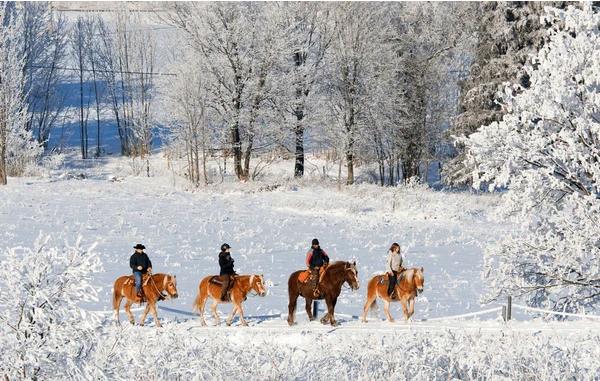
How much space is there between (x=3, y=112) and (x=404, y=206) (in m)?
22.4

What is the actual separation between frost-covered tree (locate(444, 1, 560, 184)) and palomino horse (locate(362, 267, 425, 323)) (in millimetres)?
23895

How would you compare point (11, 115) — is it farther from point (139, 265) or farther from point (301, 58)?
point (139, 265)

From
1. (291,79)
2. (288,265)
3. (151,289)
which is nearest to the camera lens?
(151,289)

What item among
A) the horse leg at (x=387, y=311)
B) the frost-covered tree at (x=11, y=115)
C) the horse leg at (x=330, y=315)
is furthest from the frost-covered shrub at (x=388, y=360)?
the frost-covered tree at (x=11, y=115)

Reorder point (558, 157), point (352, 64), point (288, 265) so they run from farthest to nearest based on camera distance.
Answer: point (352, 64) < point (288, 265) < point (558, 157)

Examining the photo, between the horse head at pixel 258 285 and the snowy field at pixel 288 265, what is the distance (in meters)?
0.69

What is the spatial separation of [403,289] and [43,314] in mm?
11686

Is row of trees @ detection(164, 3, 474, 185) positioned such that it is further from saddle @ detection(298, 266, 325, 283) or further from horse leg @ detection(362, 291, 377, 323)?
horse leg @ detection(362, 291, 377, 323)

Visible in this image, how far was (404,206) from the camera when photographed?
3766cm

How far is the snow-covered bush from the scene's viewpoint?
598cm

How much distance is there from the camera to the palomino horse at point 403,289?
54.1 feet

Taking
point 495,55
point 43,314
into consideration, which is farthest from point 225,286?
point 495,55

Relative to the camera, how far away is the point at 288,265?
2592 centimetres

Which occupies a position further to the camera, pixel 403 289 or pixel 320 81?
pixel 320 81
